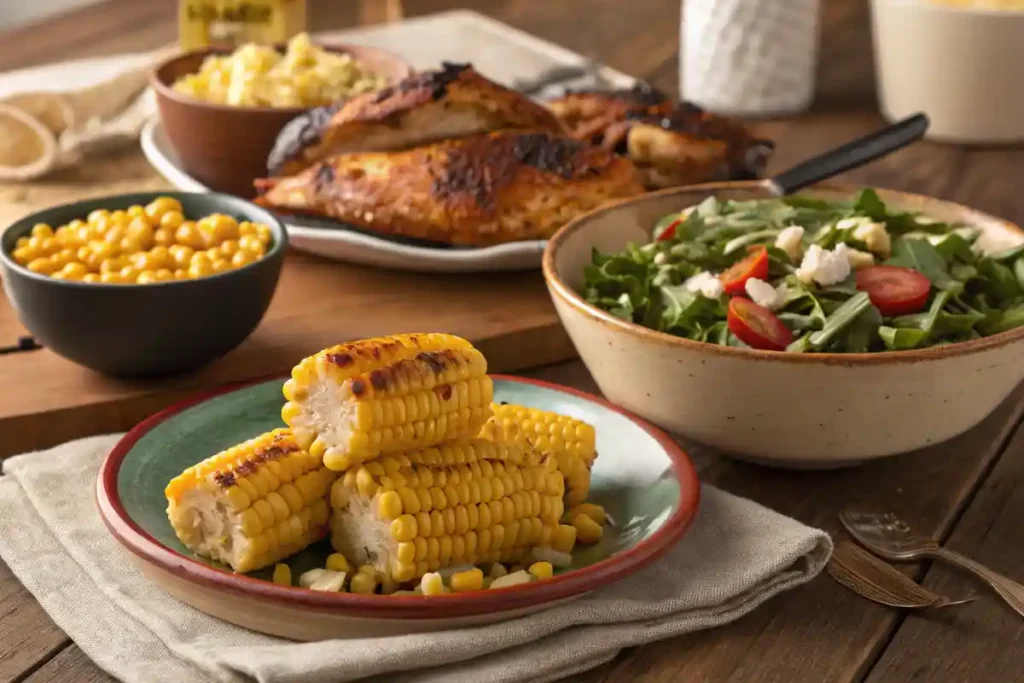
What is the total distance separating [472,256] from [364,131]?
0.33m

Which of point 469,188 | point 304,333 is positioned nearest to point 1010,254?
point 469,188

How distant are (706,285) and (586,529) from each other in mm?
470

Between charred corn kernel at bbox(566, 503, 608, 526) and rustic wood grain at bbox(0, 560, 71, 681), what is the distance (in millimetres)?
600

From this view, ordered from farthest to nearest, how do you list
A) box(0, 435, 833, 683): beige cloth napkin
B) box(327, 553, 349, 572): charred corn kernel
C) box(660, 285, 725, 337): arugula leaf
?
box(660, 285, 725, 337): arugula leaf < box(327, 553, 349, 572): charred corn kernel < box(0, 435, 833, 683): beige cloth napkin

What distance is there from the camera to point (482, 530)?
5.24 ft

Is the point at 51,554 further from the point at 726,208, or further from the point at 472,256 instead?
the point at 726,208

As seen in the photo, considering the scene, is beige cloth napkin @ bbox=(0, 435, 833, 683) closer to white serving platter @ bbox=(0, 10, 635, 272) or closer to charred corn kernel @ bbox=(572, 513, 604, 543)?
charred corn kernel @ bbox=(572, 513, 604, 543)

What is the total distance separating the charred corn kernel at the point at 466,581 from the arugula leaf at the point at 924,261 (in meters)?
0.83

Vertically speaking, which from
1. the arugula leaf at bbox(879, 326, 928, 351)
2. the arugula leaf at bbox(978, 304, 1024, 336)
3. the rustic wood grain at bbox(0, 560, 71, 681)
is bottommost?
the rustic wood grain at bbox(0, 560, 71, 681)

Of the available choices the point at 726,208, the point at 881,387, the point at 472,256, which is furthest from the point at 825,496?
the point at 472,256

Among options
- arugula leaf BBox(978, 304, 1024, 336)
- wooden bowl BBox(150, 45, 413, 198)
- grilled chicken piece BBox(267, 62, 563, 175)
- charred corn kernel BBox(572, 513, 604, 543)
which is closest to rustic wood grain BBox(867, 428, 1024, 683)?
arugula leaf BBox(978, 304, 1024, 336)

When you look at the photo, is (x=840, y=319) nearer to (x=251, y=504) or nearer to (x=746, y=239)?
(x=746, y=239)

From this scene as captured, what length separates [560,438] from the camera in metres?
1.75

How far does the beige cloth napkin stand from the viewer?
1.47 metres
